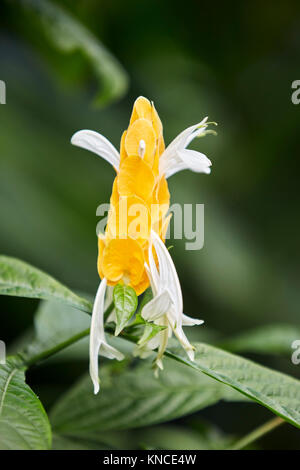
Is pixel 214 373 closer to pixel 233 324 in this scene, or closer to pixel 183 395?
pixel 183 395

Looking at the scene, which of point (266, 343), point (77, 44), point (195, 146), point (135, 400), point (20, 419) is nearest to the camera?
point (20, 419)

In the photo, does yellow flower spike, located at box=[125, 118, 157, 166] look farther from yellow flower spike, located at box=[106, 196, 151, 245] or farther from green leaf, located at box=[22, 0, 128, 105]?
green leaf, located at box=[22, 0, 128, 105]

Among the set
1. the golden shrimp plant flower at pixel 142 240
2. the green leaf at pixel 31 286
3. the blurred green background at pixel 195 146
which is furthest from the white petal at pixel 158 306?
the blurred green background at pixel 195 146

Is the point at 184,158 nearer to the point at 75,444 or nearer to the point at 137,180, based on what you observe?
the point at 137,180

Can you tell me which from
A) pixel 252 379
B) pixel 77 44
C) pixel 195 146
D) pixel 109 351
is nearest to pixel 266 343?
pixel 252 379

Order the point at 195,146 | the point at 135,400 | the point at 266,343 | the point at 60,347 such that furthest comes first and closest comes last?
the point at 195,146 → the point at 266,343 → the point at 135,400 → the point at 60,347

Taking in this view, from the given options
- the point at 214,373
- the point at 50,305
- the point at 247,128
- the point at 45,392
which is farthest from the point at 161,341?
the point at 247,128

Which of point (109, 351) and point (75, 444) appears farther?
point (75, 444)
